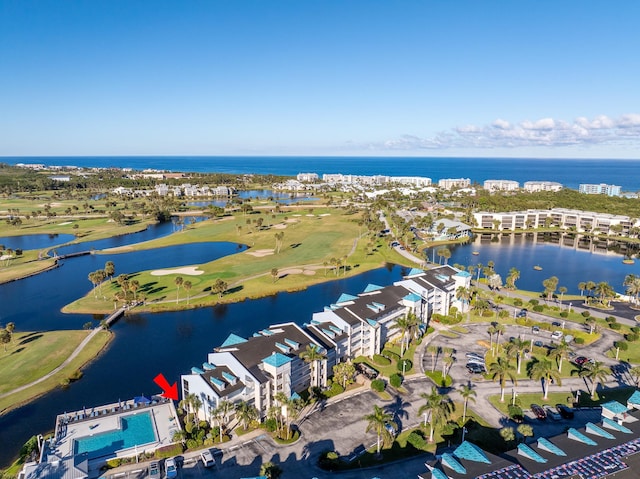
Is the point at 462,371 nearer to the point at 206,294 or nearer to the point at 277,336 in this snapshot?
the point at 277,336

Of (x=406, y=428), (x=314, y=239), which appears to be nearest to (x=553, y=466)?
(x=406, y=428)

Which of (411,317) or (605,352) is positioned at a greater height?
(411,317)

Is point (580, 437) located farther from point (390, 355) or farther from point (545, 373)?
point (390, 355)

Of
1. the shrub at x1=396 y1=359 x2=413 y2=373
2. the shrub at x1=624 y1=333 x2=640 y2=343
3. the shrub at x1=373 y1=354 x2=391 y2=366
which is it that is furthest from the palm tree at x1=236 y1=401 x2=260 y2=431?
the shrub at x1=624 y1=333 x2=640 y2=343

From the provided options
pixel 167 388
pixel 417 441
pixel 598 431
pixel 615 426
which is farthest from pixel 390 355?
pixel 167 388

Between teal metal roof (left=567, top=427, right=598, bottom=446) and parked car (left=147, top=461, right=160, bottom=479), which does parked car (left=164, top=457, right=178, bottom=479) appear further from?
teal metal roof (left=567, top=427, right=598, bottom=446)

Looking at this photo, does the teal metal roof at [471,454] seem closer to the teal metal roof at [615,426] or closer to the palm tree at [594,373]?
the teal metal roof at [615,426]
